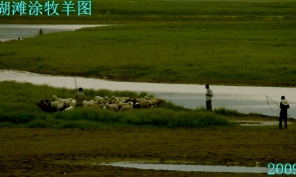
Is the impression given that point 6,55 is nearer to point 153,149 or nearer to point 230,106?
point 230,106

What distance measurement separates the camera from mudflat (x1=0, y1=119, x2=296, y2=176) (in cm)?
2202

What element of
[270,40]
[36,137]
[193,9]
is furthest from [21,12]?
[36,137]

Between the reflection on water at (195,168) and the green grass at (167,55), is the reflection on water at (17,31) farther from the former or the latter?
the reflection on water at (195,168)

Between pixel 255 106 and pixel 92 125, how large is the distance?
10.7 metres

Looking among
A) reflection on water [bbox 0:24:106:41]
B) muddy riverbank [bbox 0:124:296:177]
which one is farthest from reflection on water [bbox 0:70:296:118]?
reflection on water [bbox 0:24:106:41]

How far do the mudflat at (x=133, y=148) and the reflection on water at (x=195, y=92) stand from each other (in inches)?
302

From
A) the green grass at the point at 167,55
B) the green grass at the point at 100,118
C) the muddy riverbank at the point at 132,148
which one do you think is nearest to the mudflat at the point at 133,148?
the muddy riverbank at the point at 132,148

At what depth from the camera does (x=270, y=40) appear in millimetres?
71062

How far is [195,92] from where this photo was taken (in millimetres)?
44688

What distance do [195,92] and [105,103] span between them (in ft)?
34.8

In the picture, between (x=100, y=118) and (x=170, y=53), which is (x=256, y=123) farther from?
(x=170, y=53)

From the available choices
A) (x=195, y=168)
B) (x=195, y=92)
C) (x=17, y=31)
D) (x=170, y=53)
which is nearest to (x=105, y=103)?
(x=195, y=92)

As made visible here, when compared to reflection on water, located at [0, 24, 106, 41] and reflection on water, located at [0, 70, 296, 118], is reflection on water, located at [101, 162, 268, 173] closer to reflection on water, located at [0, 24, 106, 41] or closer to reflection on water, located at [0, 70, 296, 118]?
reflection on water, located at [0, 70, 296, 118]

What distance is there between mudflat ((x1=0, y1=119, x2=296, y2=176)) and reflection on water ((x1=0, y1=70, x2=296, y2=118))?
767 cm
